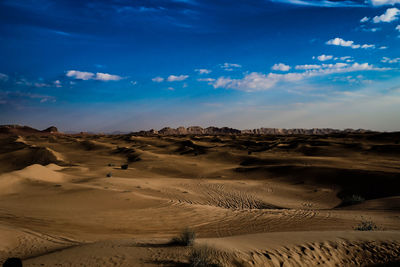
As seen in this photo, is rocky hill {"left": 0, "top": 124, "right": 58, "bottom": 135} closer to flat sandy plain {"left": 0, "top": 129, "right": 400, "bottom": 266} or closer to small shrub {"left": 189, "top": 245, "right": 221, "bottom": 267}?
flat sandy plain {"left": 0, "top": 129, "right": 400, "bottom": 266}

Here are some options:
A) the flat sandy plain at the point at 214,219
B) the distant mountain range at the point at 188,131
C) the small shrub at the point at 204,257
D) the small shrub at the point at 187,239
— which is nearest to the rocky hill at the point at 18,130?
the distant mountain range at the point at 188,131

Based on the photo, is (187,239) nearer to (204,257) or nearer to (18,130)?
(204,257)

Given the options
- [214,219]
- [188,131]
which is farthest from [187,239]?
[188,131]

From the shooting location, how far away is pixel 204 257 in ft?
15.1

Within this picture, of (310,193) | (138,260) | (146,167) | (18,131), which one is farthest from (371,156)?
(18,131)

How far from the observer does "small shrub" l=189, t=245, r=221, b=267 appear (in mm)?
4440

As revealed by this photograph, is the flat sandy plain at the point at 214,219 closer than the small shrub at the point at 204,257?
No

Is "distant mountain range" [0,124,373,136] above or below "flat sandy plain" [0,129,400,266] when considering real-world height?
above

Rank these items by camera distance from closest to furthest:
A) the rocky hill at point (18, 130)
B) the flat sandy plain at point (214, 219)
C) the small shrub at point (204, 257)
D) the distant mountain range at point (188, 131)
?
the small shrub at point (204, 257) < the flat sandy plain at point (214, 219) < the rocky hill at point (18, 130) < the distant mountain range at point (188, 131)

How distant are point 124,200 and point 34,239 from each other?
5.18m

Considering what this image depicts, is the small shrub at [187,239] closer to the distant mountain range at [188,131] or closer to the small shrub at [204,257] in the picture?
the small shrub at [204,257]

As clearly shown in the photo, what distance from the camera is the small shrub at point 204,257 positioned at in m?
4.44

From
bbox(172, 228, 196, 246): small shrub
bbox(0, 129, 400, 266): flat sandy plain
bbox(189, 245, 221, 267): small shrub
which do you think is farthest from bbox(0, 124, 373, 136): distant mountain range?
bbox(189, 245, 221, 267): small shrub

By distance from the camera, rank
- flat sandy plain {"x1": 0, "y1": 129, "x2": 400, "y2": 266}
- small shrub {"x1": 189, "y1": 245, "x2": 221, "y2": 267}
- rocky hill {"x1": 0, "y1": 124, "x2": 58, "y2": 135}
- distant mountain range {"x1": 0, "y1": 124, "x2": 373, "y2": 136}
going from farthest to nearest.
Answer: distant mountain range {"x1": 0, "y1": 124, "x2": 373, "y2": 136} < rocky hill {"x1": 0, "y1": 124, "x2": 58, "y2": 135} < flat sandy plain {"x1": 0, "y1": 129, "x2": 400, "y2": 266} < small shrub {"x1": 189, "y1": 245, "x2": 221, "y2": 267}
